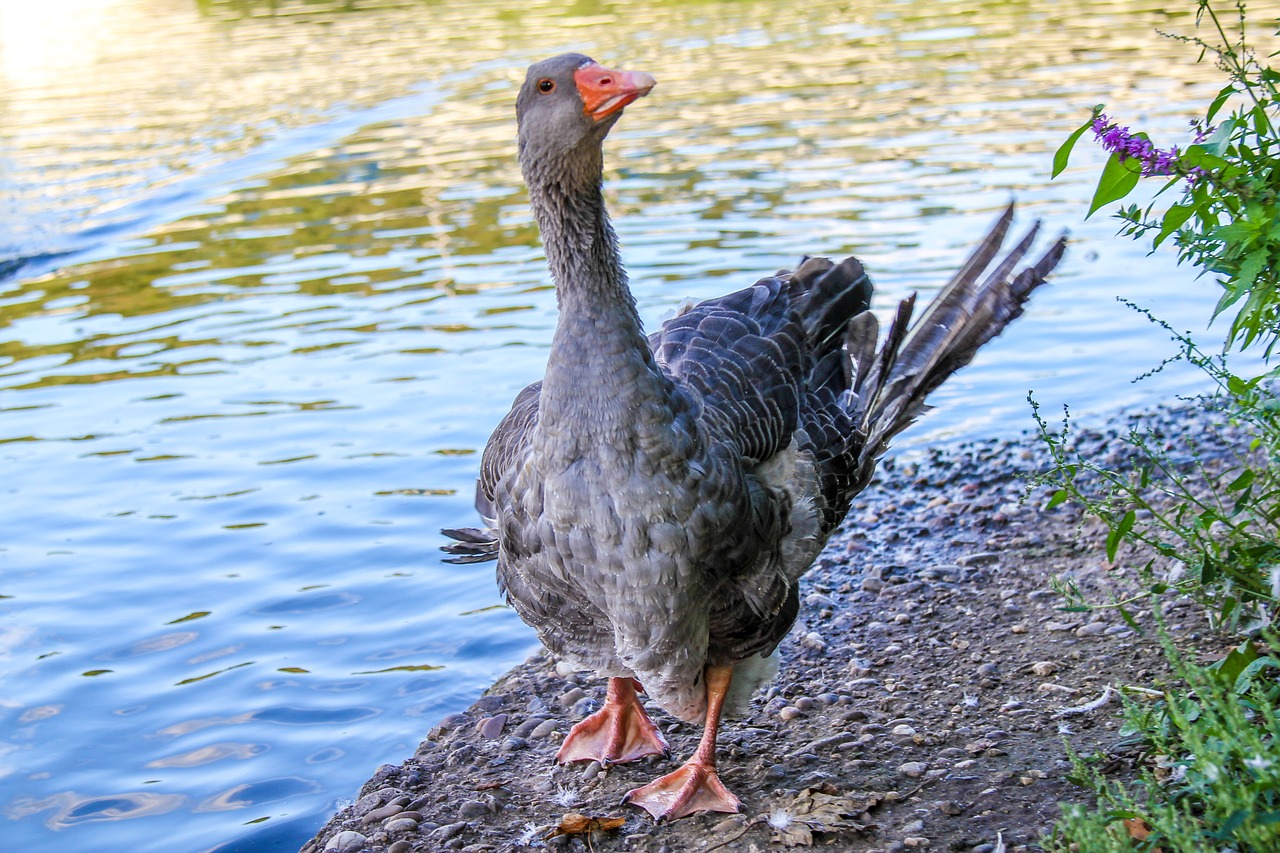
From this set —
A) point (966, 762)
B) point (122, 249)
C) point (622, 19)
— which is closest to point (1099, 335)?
point (966, 762)

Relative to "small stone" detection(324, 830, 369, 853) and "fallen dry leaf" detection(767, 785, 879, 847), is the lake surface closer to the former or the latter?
"small stone" detection(324, 830, 369, 853)

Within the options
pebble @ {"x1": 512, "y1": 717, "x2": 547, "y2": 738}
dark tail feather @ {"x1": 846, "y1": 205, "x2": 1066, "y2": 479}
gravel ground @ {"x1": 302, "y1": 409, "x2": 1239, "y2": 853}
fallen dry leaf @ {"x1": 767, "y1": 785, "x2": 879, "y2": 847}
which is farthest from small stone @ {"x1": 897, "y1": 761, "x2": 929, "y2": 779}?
pebble @ {"x1": 512, "y1": 717, "x2": 547, "y2": 738}

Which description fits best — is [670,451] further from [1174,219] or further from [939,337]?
[939,337]

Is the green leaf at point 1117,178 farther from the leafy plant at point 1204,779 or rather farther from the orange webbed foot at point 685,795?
the orange webbed foot at point 685,795

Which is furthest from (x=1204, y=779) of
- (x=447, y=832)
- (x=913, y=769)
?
(x=447, y=832)

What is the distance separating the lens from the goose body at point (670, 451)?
4043 millimetres

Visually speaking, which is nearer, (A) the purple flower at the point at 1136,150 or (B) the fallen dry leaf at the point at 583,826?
(A) the purple flower at the point at 1136,150

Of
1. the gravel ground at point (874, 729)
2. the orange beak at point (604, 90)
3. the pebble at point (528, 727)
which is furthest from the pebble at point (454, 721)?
the orange beak at point (604, 90)

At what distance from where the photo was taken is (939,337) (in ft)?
17.1

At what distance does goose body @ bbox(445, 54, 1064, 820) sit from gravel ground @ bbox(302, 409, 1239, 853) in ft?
0.79

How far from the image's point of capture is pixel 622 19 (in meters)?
24.1

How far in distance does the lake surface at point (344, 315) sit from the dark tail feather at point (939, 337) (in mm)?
2252

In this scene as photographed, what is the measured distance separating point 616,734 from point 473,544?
943mm

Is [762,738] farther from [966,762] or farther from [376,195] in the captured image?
[376,195]
